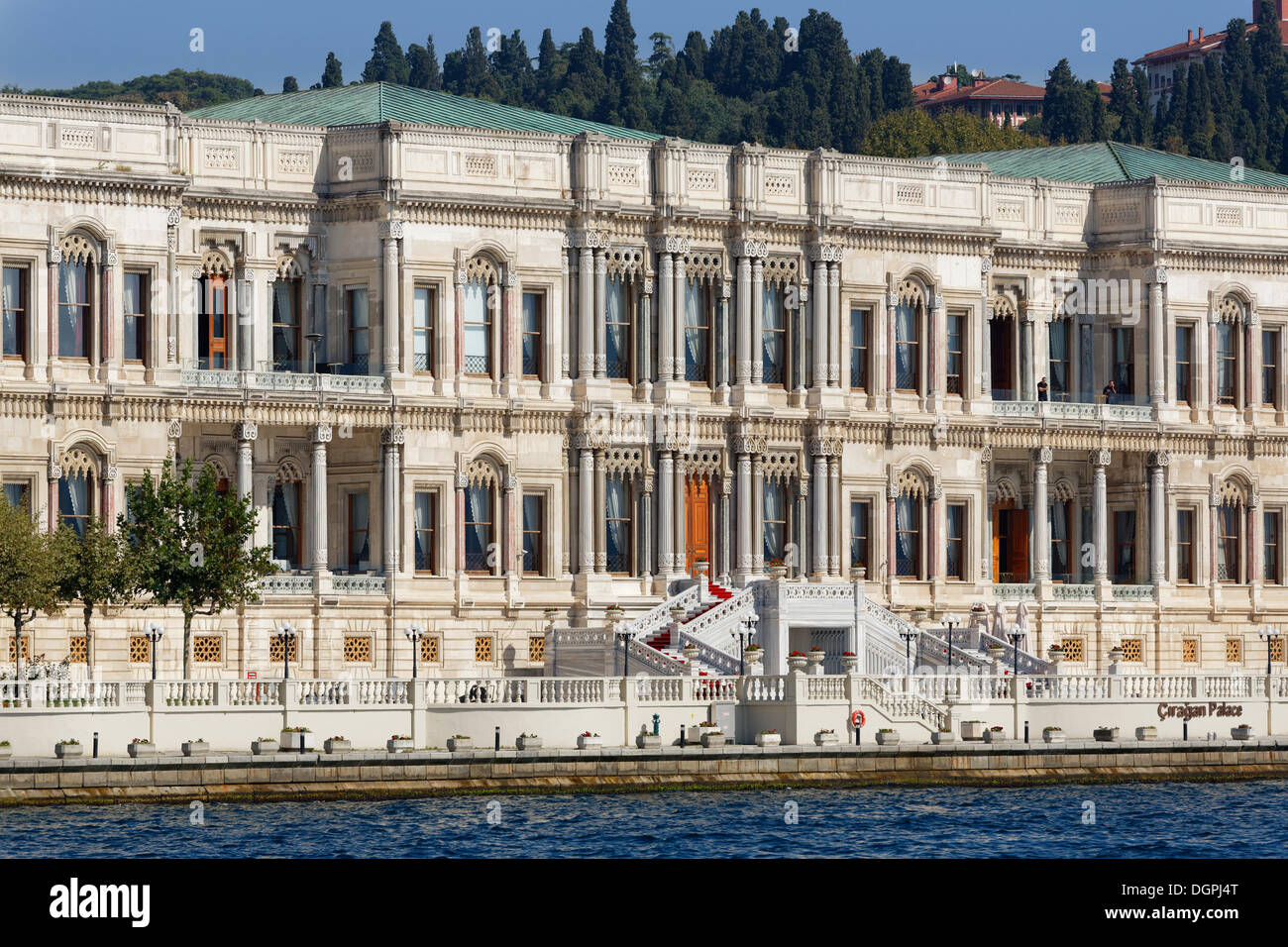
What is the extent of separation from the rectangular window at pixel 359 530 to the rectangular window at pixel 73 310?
7398 millimetres

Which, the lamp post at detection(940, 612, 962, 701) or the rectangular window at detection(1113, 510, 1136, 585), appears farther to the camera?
the rectangular window at detection(1113, 510, 1136, 585)

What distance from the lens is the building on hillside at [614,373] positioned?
52.1 metres

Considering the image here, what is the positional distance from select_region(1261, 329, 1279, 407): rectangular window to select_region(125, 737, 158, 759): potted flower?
36758mm

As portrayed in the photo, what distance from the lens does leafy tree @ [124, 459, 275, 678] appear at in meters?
47.0

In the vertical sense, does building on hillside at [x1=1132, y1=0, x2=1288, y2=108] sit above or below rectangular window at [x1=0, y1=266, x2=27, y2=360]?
above

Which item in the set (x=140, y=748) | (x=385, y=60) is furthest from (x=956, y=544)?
(x=385, y=60)

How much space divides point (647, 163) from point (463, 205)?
5.03 metres

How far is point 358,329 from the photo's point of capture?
56062 mm

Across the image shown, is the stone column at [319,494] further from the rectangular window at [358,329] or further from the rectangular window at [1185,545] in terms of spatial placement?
the rectangular window at [1185,545]

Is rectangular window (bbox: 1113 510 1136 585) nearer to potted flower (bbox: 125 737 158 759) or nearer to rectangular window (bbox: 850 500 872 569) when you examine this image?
rectangular window (bbox: 850 500 872 569)

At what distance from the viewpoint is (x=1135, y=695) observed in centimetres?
4731

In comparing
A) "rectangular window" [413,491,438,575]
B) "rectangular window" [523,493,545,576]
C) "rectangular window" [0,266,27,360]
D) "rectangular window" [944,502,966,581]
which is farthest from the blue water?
"rectangular window" [944,502,966,581]

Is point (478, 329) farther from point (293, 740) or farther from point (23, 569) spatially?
point (293, 740)

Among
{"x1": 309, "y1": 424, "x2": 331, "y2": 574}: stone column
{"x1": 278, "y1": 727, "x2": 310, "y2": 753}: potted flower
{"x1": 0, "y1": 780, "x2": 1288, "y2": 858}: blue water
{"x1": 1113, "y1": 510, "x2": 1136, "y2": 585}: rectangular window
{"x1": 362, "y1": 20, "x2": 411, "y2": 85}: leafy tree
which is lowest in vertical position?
{"x1": 0, "y1": 780, "x2": 1288, "y2": 858}: blue water
